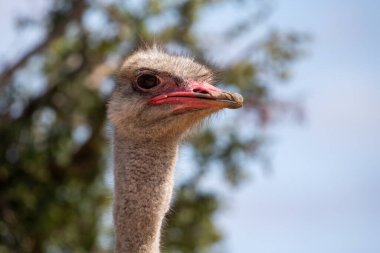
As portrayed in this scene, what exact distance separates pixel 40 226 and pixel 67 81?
1.64m

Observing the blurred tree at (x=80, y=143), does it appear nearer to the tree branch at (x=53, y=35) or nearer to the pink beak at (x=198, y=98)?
the tree branch at (x=53, y=35)

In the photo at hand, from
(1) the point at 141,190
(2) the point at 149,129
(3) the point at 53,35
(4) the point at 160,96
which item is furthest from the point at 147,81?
(3) the point at 53,35

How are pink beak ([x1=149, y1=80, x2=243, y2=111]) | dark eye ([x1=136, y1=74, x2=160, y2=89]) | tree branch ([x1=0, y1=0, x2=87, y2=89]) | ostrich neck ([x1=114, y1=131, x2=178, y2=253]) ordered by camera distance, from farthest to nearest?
tree branch ([x1=0, y1=0, x2=87, y2=89])
dark eye ([x1=136, y1=74, x2=160, y2=89])
ostrich neck ([x1=114, y1=131, x2=178, y2=253])
pink beak ([x1=149, y1=80, x2=243, y2=111])

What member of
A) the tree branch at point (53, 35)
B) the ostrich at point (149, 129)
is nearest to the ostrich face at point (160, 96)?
the ostrich at point (149, 129)

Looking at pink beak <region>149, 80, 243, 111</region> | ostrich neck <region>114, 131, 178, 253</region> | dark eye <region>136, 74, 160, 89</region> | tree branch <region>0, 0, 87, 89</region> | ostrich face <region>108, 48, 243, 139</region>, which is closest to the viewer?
pink beak <region>149, 80, 243, 111</region>

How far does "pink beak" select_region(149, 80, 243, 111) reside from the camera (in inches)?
191

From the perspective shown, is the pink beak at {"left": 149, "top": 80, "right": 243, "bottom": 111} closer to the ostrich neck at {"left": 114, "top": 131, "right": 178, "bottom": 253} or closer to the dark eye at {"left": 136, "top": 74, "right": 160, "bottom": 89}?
the dark eye at {"left": 136, "top": 74, "right": 160, "bottom": 89}

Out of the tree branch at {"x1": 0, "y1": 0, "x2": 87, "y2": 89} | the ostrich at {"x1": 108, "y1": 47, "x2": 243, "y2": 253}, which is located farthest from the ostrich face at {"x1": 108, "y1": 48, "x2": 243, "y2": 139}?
the tree branch at {"x1": 0, "y1": 0, "x2": 87, "y2": 89}

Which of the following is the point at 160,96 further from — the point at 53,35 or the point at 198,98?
the point at 53,35

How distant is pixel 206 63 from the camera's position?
5652 millimetres

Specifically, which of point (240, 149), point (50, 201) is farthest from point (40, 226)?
point (240, 149)

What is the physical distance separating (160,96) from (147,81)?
0.38 ft

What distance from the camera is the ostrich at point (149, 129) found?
4992 millimetres

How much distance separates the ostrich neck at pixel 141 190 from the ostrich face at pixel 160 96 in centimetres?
7
